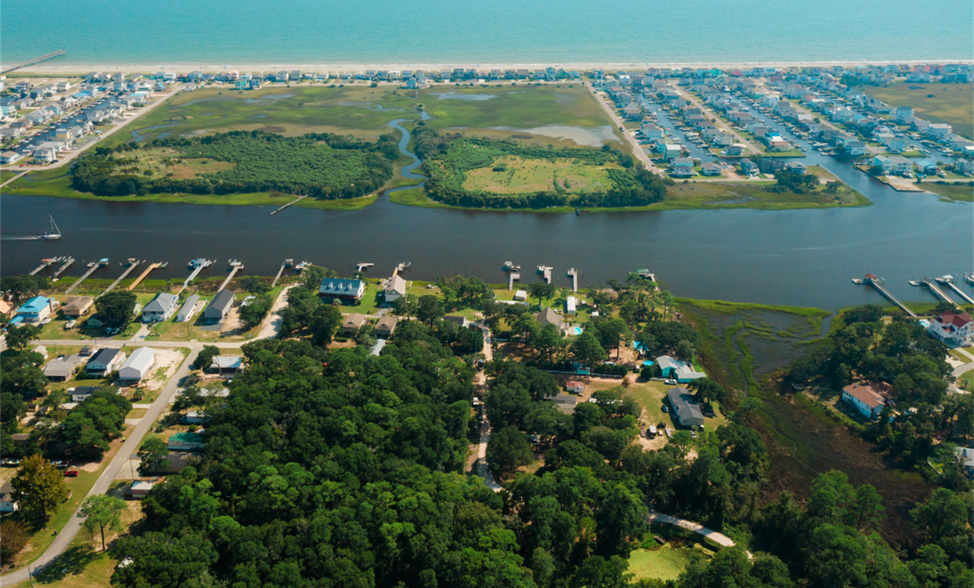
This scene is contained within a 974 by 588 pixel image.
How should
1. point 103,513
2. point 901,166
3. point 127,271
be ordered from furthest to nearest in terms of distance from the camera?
point 901,166 < point 127,271 < point 103,513

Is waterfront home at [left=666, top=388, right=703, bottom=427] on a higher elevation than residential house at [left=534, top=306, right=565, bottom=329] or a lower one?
lower

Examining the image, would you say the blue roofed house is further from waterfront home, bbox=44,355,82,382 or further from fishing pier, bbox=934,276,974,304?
waterfront home, bbox=44,355,82,382

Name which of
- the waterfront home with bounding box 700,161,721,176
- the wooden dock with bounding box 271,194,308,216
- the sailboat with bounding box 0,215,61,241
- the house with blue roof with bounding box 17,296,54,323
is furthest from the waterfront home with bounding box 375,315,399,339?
the waterfront home with bounding box 700,161,721,176

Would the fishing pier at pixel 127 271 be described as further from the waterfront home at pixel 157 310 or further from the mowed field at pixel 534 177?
the mowed field at pixel 534 177

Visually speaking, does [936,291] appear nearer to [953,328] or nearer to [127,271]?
[953,328]

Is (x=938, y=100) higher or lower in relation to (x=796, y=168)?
higher

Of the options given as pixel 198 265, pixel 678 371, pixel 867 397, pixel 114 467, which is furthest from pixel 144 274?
pixel 867 397

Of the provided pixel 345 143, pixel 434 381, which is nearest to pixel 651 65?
pixel 345 143

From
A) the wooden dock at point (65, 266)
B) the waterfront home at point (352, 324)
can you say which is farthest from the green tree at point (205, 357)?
the wooden dock at point (65, 266)
